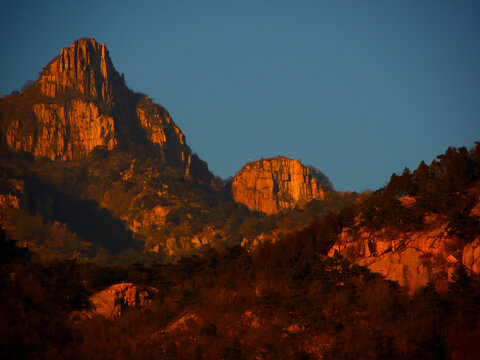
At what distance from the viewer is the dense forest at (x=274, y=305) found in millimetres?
37500

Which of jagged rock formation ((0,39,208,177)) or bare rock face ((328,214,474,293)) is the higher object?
jagged rock formation ((0,39,208,177))

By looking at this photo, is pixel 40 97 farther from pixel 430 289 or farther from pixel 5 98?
pixel 430 289

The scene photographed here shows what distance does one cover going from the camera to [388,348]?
36375mm

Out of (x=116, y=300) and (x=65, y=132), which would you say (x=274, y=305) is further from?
(x=65, y=132)

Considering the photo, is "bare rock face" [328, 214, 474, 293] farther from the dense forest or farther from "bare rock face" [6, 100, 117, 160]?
"bare rock face" [6, 100, 117, 160]

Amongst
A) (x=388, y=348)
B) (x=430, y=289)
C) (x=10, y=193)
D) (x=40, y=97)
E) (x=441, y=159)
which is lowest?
(x=388, y=348)

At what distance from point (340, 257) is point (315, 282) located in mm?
3290

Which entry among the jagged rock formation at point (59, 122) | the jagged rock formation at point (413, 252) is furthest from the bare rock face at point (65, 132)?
the jagged rock formation at point (413, 252)

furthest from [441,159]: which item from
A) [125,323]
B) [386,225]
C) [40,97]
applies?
[40,97]

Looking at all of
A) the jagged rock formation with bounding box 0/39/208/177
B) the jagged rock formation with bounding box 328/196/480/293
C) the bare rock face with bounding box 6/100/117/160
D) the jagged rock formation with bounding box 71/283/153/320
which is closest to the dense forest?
the jagged rock formation with bounding box 71/283/153/320

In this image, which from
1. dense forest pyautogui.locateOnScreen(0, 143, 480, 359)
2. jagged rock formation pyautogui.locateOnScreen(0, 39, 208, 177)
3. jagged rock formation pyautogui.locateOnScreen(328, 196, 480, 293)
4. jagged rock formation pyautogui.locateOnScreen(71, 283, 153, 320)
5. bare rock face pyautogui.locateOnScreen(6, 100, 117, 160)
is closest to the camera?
dense forest pyautogui.locateOnScreen(0, 143, 480, 359)

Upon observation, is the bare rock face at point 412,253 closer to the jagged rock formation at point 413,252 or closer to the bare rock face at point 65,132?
the jagged rock formation at point 413,252

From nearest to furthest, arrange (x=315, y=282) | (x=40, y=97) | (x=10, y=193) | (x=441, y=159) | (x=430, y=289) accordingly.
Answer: (x=430, y=289) < (x=315, y=282) < (x=441, y=159) < (x=10, y=193) < (x=40, y=97)

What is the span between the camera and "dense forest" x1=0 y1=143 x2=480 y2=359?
3750cm
